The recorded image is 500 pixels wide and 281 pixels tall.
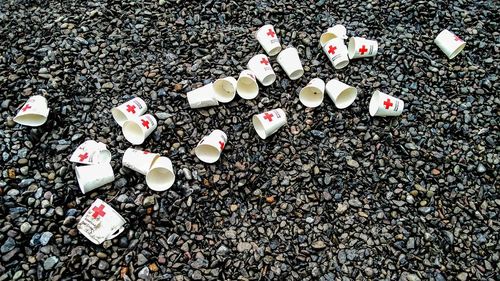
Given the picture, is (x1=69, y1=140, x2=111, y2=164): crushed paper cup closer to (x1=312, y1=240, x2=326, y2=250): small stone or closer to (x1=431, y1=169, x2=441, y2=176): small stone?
(x1=312, y1=240, x2=326, y2=250): small stone

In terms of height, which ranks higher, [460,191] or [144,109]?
[144,109]

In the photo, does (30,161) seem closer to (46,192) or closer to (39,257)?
(46,192)

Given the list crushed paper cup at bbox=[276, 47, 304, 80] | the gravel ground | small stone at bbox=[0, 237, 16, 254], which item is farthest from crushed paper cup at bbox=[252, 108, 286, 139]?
small stone at bbox=[0, 237, 16, 254]

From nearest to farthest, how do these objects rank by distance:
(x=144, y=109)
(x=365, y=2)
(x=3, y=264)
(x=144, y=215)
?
1. (x=3, y=264)
2. (x=144, y=215)
3. (x=144, y=109)
4. (x=365, y=2)

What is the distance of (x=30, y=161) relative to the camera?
4.17 m

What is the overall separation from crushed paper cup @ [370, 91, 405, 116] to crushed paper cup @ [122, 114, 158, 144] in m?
2.21

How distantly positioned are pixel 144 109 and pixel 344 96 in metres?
2.06

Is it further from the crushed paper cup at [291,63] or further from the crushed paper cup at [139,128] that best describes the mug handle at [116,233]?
the crushed paper cup at [291,63]

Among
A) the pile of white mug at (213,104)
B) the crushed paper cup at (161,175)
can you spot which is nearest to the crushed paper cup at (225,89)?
the pile of white mug at (213,104)

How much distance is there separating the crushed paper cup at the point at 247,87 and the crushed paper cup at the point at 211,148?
566mm

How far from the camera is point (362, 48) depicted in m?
4.95

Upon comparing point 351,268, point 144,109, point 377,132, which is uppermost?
point 144,109

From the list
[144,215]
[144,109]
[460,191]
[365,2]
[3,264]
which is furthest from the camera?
[365,2]

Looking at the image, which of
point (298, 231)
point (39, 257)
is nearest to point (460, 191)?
point (298, 231)
